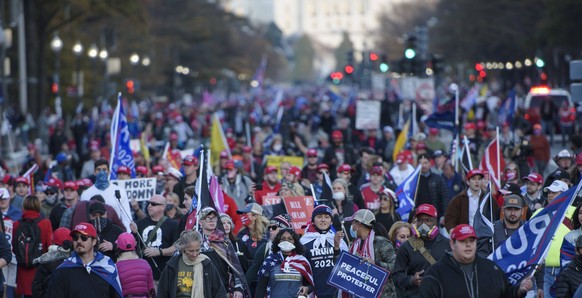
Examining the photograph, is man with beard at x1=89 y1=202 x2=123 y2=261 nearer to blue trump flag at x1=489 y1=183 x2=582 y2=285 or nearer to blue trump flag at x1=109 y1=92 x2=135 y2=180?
blue trump flag at x1=489 y1=183 x2=582 y2=285

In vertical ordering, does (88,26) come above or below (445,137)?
above

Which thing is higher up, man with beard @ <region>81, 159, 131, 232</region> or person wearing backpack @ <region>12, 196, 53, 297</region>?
man with beard @ <region>81, 159, 131, 232</region>

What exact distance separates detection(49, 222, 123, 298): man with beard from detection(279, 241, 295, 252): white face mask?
1425 mm

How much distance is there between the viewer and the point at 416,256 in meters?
10.5

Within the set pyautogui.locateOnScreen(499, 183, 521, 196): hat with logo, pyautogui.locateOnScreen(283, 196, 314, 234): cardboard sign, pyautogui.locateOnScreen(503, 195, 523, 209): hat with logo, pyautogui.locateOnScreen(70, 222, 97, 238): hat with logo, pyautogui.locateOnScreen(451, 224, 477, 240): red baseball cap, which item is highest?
pyautogui.locateOnScreen(451, 224, 477, 240): red baseball cap

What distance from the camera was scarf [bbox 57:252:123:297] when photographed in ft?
32.9

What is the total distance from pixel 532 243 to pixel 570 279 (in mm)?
346

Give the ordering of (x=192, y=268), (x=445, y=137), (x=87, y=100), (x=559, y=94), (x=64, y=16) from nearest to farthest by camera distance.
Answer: (x=192, y=268)
(x=559, y=94)
(x=445, y=137)
(x=64, y=16)
(x=87, y=100)

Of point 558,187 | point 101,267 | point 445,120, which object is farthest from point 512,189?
point 445,120

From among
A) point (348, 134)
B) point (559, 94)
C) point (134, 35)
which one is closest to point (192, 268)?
point (348, 134)

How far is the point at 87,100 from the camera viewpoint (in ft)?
202

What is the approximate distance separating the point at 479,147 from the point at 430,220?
1196cm

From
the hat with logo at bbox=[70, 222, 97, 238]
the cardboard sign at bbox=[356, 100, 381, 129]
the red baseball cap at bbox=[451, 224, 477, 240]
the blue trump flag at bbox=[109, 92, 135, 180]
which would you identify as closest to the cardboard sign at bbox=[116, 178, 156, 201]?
the blue trump flag at bbox=[109, 92, 135, 180]

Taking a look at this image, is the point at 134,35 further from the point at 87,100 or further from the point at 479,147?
the point at 479,147
